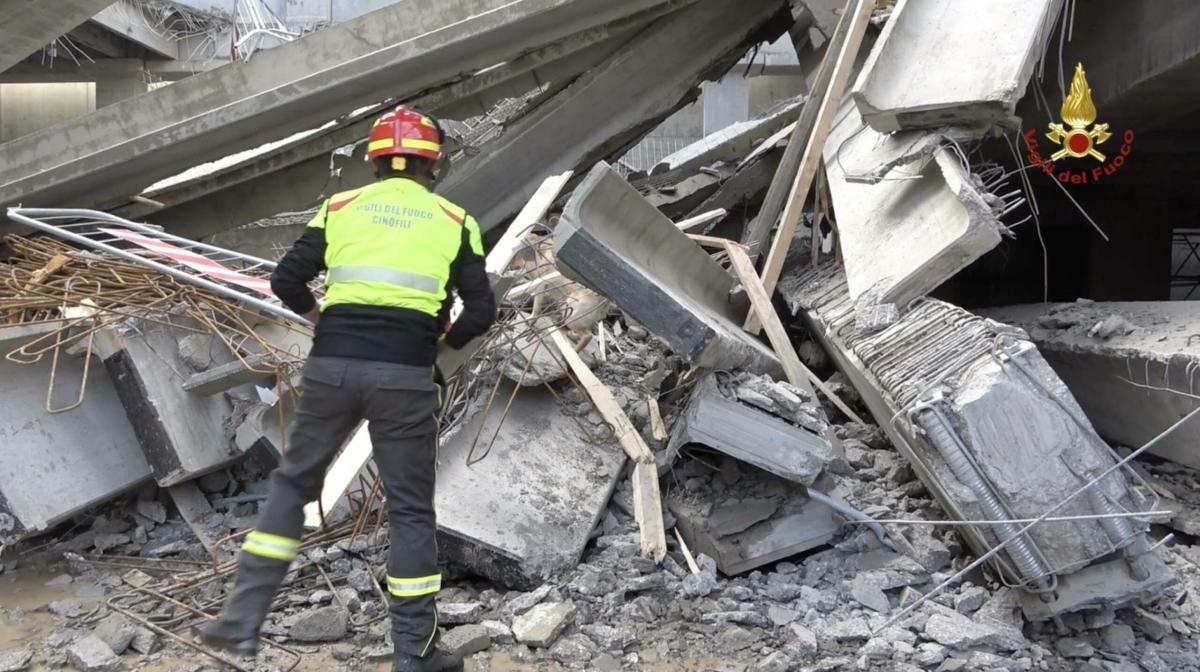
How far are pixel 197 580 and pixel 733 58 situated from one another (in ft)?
18.8

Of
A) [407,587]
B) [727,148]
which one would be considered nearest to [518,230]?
[407,587]

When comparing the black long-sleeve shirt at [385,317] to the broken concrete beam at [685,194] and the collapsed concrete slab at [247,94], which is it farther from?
the broken concrete beam at [685,194]

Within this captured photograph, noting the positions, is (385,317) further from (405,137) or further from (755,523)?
(755,523)

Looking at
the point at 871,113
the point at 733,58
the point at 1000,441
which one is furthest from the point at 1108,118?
the point at 1000,441

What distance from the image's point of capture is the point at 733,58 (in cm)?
765

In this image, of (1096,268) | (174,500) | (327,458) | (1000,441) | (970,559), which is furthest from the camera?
(1096,268)

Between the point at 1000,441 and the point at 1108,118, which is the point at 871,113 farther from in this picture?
the point at 1108,118

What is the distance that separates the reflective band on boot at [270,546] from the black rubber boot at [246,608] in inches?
0.6

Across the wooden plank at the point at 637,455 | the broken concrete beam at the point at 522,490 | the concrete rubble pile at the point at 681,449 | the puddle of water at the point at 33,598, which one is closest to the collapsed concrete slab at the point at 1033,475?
the concrete rubble pile at the point at 681,449

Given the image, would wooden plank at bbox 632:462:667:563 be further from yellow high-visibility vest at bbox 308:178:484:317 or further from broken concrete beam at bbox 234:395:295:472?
broken concrete beam at bbox 234:395:295:472

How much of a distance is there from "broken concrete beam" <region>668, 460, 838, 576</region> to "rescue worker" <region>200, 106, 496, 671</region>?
1.31 meters

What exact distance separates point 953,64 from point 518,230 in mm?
2532

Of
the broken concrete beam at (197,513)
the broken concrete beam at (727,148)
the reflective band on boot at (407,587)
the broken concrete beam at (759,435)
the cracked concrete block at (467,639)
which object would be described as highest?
the reflective band on boot at (407,587)

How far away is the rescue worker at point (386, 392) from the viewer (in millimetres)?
2934
